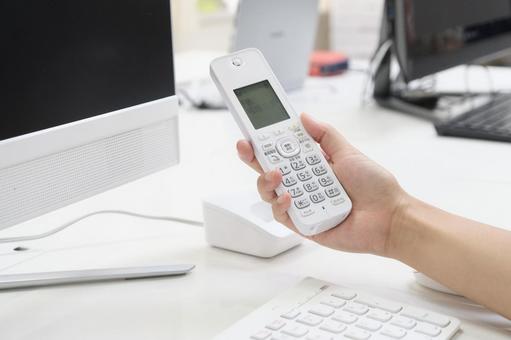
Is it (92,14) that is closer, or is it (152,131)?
(92,14)

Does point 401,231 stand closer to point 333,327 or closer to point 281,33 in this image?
point 333,327

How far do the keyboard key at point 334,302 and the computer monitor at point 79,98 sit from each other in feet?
0.89

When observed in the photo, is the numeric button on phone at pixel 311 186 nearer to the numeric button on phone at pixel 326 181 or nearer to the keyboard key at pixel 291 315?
the numeric button on phone at pixel 326 181

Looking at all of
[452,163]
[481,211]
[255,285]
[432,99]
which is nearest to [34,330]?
[255,285]

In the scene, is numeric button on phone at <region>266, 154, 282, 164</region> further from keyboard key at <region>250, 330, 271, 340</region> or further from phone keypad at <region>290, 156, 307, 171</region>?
keyboard key at <region>250, 330, 271, 340</region>

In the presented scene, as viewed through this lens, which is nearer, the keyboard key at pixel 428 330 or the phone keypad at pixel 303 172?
the keyboard key at pixel 428 330

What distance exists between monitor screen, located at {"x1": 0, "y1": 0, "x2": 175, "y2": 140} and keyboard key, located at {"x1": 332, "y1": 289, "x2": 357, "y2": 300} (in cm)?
31

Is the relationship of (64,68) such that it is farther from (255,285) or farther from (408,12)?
(408,12)

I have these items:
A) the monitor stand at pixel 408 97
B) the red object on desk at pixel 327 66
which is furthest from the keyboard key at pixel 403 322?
the red object on desk at pixel 327 66

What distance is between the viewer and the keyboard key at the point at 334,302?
657 mm

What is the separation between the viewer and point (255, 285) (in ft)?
2.45

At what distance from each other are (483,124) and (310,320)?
35.1 inches

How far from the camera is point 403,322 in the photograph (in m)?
0.62

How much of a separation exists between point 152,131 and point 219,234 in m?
0.15
